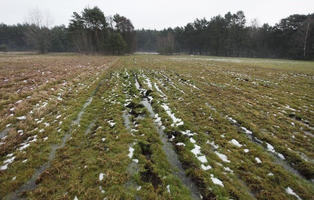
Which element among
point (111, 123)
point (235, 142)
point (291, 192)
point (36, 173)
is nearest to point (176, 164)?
point (235, 142)

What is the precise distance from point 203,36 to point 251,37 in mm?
22749

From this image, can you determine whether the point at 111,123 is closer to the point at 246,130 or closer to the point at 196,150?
the point at 196,150

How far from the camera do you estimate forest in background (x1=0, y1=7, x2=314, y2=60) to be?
4906cm

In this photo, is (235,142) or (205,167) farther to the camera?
(235,142)

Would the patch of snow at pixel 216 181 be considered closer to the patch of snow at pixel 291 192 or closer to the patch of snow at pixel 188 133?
the patch of snow at pixel 291 192

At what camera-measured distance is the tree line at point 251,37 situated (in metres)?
45.9

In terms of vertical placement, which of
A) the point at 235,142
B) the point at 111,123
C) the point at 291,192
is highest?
the point at 111,123

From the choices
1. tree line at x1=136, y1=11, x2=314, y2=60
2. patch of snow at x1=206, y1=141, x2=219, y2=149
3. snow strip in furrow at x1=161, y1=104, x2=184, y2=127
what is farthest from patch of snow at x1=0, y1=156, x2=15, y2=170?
tree line at x1=136, y1=11, x2=314, y2=60

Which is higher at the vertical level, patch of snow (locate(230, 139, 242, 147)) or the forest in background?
the forest in background

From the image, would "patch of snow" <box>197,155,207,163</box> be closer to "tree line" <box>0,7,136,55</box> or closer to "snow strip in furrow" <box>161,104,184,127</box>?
"snow strip in furrow" <box>161,104,184,127</box>

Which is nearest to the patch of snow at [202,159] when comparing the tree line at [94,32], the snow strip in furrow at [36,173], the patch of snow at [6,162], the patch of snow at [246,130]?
the patch of snow at [246,130]

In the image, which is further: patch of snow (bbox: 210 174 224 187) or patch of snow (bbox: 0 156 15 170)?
patch of snow (bbox: 0 156 15 170)

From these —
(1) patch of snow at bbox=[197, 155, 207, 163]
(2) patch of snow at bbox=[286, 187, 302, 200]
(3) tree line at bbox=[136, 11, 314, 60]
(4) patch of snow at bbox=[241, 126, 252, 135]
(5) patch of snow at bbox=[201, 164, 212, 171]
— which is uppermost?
(3) tree line at bbox=[136, 11, 314, 60]

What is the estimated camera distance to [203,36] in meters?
71.6
